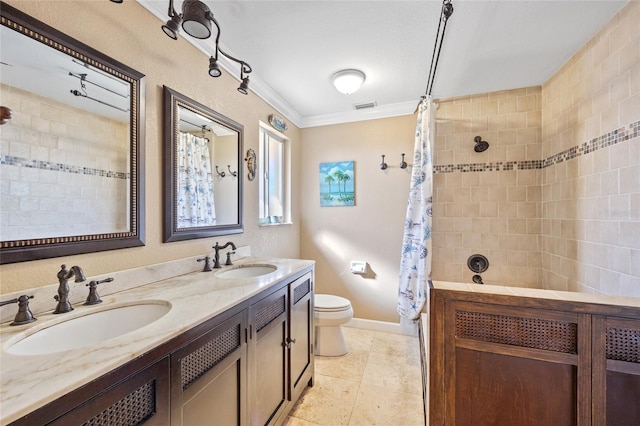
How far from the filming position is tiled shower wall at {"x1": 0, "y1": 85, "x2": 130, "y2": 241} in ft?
2.82

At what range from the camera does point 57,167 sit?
971mm

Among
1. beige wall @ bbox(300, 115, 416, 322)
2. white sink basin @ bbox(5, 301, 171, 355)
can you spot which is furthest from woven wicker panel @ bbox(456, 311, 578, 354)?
beige wall @ bbox(300, 115, 416, 322)

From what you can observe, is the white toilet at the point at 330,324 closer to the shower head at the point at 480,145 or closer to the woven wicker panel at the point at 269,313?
the woven wicker panel at the point at 269,313

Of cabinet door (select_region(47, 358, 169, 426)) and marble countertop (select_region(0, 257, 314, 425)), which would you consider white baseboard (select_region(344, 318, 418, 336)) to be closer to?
marble countertop (select_region(0, 257, 314, 425))

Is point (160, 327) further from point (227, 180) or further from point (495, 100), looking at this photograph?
point (495, 100)

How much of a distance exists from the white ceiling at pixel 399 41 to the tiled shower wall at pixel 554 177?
0.19 m

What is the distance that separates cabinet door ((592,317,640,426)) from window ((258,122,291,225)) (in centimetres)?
214

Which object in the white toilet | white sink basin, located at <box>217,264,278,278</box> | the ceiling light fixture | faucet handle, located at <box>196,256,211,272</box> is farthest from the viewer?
the white toilet

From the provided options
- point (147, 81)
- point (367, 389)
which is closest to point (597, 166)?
point (367, 389)

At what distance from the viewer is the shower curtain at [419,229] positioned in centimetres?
217

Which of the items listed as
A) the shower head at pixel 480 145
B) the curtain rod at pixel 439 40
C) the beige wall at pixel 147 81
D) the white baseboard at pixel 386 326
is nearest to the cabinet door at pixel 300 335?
the beige wall at pixel 147 81

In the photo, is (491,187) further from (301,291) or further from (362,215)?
(301,291)

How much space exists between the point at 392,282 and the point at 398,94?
1873mm

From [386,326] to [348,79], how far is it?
2403 mm
